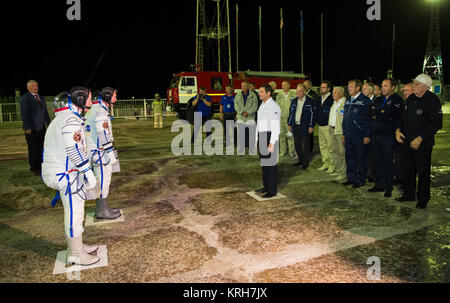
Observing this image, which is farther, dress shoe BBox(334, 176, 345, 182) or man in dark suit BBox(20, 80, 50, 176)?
man in dark suit BBox(20, 80, 50, 176)

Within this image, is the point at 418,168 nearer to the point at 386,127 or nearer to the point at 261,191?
the point at 386,127

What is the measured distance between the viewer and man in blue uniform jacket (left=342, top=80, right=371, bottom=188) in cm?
633

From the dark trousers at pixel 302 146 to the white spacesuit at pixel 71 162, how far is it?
5.63 meters

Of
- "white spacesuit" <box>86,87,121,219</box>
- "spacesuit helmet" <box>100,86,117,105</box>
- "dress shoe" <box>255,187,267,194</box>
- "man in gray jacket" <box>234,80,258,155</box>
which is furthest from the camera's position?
"man in gray jacket" <box>234,80,258,155</box>

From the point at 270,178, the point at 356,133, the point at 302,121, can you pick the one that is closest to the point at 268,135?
the point at 270,178

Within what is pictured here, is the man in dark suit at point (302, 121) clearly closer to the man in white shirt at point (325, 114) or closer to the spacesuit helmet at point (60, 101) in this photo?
the man in white shirt at point (325, 114)

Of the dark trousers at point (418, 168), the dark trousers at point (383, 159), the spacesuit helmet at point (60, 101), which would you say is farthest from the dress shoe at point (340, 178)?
the spacesuit helmet at point (60, 101)

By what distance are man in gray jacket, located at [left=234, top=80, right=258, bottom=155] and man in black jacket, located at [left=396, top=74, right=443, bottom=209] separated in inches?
178

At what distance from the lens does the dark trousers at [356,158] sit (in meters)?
6.47

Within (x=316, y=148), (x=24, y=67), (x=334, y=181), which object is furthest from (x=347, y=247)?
(x=24, y=67)

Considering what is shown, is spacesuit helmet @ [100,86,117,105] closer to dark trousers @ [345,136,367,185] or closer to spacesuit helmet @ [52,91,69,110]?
spacesuit helmet @ [52,91,69,110]

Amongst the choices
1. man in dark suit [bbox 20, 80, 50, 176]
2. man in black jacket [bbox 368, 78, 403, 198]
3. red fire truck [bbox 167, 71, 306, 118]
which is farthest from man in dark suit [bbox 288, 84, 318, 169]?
red fire truck [bbox 167, 71, 306, 118]
